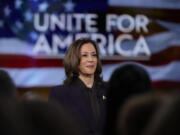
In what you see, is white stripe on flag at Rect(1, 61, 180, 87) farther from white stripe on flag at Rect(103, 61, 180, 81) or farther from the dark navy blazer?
the dark navy blazer

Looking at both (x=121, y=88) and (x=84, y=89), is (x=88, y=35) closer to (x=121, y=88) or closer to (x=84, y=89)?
(x=84, y=89)

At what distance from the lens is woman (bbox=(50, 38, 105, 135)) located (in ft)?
9.00

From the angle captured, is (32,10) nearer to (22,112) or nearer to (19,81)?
(19,81)

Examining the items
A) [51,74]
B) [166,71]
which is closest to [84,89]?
[51,74]

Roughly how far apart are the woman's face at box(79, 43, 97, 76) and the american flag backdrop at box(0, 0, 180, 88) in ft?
4.75

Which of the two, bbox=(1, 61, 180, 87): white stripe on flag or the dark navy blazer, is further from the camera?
bbox=(1, 61, 180, 87): white stripe on flag

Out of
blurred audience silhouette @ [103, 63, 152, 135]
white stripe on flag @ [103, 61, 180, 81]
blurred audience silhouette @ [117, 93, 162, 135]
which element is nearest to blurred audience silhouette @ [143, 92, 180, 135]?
blurred audience silhouette @ [117, 93, 162, 135]

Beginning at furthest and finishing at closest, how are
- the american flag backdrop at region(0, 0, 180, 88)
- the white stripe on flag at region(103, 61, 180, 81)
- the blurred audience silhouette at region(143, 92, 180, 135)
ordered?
1. the white stripe on flag at region(103, 61, 180, 81)
2. the american flag backdrop at region(0, 0, 180, 88)
3. the blurred audience silhouette at region(143, 92, 180, 135)

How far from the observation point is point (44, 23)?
178 inches

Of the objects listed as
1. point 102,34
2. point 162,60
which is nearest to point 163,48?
point 162,60

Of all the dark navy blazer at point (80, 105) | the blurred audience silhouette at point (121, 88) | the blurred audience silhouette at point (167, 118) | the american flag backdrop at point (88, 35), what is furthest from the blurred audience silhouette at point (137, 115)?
the american flag backdrop at point (88, 35)

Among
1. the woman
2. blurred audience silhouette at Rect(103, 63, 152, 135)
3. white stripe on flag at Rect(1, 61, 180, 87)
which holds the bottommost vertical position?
white stripe on flag at Rect(1, 61, 180, 87)

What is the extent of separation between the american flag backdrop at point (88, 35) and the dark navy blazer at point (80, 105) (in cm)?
162

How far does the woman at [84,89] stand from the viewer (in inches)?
108
